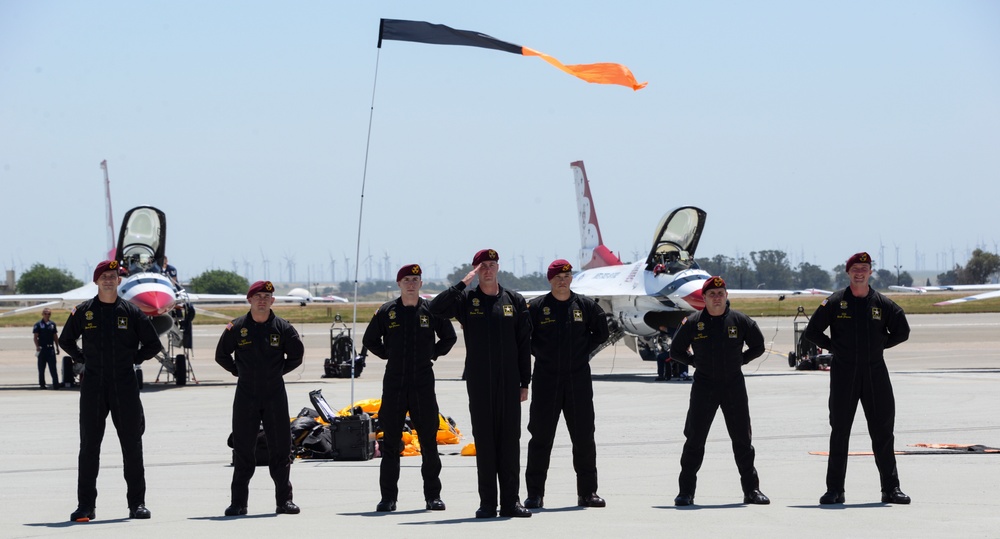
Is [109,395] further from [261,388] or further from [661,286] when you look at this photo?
[661,286]

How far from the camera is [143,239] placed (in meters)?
24.6

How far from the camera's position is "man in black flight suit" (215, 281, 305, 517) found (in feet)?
27.8

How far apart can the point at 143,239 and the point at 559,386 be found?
707 inches

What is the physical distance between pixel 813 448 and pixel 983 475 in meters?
2.83

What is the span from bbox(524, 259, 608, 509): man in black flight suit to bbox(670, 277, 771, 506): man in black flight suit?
728 millimetres

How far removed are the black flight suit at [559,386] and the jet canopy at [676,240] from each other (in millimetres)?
16805

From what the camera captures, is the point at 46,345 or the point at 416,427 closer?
the point at 416,427

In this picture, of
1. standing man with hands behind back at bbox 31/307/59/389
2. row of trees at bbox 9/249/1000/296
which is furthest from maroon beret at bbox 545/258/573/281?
row of trees at bbox 9/249/1000/296

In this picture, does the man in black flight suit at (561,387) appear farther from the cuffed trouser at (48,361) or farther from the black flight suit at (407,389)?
the cuffed trouser at (48,361)

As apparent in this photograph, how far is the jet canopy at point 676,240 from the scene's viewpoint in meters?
25.2

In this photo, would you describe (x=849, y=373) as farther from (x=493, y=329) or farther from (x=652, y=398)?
(x=652, y=398)

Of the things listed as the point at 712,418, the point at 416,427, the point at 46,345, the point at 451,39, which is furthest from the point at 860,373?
the point at 46,345

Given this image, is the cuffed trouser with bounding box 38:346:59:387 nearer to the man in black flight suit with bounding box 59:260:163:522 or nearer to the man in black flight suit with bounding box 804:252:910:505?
the man in black flight suit with bounding box 59:260:163:522

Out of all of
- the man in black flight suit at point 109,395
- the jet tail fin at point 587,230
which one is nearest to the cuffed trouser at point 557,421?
the man in black flight suit at point 109,395
